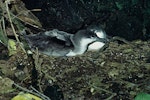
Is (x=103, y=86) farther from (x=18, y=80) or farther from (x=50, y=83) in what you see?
(x=18, y=80)

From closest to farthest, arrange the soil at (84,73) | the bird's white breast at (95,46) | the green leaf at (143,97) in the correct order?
the green leaf at (143,97)
the soil at (84,73)
the bird's white breast at (95,46)

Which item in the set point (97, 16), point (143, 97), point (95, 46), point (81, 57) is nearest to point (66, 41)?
point (81, 57)

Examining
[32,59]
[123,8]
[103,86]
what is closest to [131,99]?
[103,86]

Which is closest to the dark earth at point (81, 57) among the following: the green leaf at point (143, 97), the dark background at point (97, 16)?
the dark background at point (97, 16)

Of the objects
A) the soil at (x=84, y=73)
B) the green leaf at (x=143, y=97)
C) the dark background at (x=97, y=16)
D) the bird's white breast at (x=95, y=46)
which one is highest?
the dark background at (x=97, y=16)

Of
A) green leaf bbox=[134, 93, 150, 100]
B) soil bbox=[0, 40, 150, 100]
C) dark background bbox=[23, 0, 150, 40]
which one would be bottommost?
green leaf bbox=[134, 93, 150, 100]

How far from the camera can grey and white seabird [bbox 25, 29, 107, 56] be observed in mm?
4953

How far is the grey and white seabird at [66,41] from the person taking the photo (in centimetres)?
495

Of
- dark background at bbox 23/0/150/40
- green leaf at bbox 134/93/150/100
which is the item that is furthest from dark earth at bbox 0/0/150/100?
green leaf at bbox 134/93/150/100

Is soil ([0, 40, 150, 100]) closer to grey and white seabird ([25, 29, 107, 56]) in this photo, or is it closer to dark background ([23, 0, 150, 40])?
grey and white seabird ([25, 29, 107, 56])

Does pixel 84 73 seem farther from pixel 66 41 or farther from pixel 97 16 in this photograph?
pixel 97 16

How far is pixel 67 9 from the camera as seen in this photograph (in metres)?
5.41

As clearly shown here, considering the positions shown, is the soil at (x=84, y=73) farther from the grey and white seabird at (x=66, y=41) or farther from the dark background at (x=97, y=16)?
the dark background at (x=97, y=16)

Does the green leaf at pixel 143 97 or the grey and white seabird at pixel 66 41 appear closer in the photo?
the green leaf at pixel 143 97
